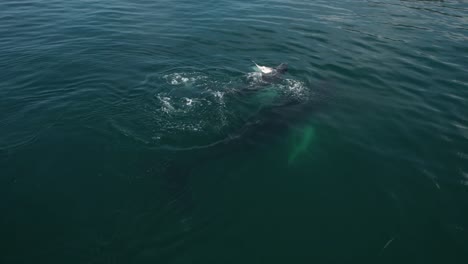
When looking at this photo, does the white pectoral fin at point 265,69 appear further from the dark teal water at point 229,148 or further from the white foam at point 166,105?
the white foam at point 166,105

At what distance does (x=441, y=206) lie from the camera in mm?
16359

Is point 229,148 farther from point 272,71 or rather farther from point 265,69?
point 265,69

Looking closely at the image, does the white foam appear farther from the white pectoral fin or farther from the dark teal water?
the white pectoral fin

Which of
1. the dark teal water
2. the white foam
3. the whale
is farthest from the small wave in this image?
the whale

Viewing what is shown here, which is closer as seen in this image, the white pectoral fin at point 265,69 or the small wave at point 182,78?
the small wave at point 182,78

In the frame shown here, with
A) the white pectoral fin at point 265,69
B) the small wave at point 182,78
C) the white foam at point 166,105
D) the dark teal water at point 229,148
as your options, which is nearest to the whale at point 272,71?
the white pectoral fin at point 265,69

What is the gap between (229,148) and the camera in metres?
19.1

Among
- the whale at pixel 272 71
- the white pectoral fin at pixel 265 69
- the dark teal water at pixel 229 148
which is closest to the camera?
the dark teal water at pixel 229 148

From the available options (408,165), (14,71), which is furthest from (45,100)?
(408,165)

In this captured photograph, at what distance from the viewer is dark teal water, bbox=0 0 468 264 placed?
14.3 metres

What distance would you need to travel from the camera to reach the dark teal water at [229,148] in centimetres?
1429

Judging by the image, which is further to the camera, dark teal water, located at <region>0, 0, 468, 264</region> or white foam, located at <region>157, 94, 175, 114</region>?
white foam, located at <region>157, 94, 175, 114</region>

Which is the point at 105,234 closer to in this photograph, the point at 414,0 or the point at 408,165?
the point at 408,165

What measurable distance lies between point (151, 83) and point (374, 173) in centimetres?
1717
